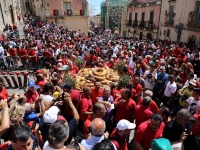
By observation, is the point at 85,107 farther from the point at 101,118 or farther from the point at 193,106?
the point at 193,106

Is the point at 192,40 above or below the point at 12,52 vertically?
above

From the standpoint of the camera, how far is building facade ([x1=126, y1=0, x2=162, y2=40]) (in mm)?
29539

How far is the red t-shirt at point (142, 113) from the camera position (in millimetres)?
4027

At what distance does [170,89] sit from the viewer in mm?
5695

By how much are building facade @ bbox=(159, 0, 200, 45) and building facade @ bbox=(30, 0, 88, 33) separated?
562 inches

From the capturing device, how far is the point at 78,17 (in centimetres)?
3209

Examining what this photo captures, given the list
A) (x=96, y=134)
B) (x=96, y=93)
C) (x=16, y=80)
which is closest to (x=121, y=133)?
(x=96, y=134)

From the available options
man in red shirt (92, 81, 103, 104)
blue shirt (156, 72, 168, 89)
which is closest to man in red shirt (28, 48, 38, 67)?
man in red shirt (92, 81, 103, 104)

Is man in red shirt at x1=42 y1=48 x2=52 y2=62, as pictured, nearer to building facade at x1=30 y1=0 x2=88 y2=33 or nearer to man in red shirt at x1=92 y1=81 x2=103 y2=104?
man in red shirt at x1=92 y1=81 x2=103 y2=104

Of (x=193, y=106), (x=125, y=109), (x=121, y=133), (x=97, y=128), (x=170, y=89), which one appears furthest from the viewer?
(x=170, y=89)

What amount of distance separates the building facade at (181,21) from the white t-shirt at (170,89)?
56.9ft

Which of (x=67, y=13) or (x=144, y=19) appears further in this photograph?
(x=144, y=19)

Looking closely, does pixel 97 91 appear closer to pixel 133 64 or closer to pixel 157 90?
pixel 157 90

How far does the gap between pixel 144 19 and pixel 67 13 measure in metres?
15.0
